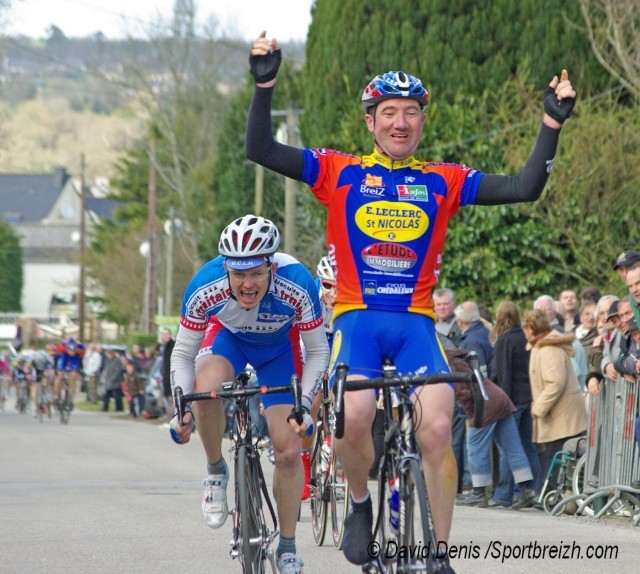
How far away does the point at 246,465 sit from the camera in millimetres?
7535

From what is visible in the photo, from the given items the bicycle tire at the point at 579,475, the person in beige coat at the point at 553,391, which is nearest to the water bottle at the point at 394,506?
the bicycle tire at the point at 579,475

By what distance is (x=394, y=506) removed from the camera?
21.1 feet

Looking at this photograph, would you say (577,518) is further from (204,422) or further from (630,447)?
(204,422)

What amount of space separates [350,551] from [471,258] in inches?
773

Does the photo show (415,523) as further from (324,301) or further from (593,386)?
(593,386)

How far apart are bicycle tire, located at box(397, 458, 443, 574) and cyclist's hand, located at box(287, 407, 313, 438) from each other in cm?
104

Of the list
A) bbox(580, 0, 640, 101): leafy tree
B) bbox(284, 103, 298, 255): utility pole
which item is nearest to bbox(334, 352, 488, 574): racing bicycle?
bbox(580, 0, 640, 101): leafy tree

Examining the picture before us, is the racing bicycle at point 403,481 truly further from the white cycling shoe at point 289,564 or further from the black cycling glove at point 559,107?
the black cycling glove at point 559,107

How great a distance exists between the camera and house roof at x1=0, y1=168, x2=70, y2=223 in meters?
149

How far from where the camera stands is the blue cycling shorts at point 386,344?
21.7 ft

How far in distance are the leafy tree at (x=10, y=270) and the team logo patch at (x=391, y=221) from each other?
109m

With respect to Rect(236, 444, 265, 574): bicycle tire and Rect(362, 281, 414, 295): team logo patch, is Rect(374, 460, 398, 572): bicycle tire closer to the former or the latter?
Rect(362, 281, 414, 295): team logo patch

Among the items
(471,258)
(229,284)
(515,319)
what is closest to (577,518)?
(515,319)

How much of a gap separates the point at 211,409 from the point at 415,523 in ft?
6.85
